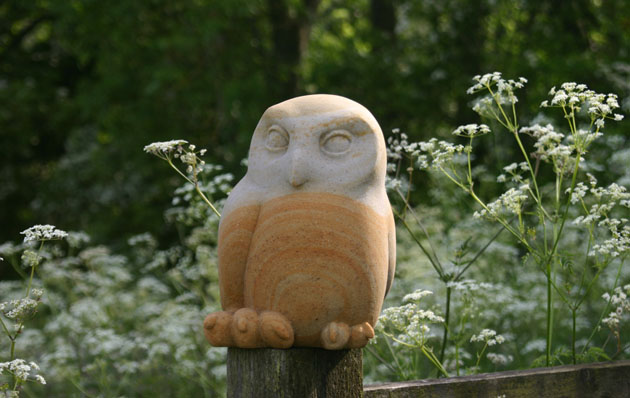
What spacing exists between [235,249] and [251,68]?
21.9 ft

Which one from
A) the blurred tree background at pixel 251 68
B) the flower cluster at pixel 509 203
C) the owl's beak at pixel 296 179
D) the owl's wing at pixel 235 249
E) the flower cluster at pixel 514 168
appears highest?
the blurred tree background at pixel 251 68

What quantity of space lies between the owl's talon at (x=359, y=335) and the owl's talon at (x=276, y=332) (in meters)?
0.21

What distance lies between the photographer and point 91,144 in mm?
10570

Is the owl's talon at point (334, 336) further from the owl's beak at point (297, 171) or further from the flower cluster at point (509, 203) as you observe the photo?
the flower cluster at point (509, 203)

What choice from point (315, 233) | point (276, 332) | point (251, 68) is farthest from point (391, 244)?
point (251, 68)

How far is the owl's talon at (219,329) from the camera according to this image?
255 centimetres

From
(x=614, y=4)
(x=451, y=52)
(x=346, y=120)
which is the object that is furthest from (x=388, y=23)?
(x=346, y=120)

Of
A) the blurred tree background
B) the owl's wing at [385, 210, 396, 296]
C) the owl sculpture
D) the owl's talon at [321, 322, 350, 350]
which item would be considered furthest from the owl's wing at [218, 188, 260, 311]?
the blurred tree background

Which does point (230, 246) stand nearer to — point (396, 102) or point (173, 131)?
point (396, 102)

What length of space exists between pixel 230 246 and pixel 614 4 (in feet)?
23.6

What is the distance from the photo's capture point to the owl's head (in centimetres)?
258

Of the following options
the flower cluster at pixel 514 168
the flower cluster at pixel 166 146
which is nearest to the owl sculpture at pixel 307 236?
the flower cluster at pixel 166 146

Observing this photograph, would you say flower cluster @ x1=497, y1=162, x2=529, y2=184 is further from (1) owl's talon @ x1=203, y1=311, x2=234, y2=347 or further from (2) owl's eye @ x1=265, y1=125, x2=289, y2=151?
(1) owl's talon @ x1=203, y1=311, x2=234, y2=347

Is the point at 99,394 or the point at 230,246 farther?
the point at 99,394
